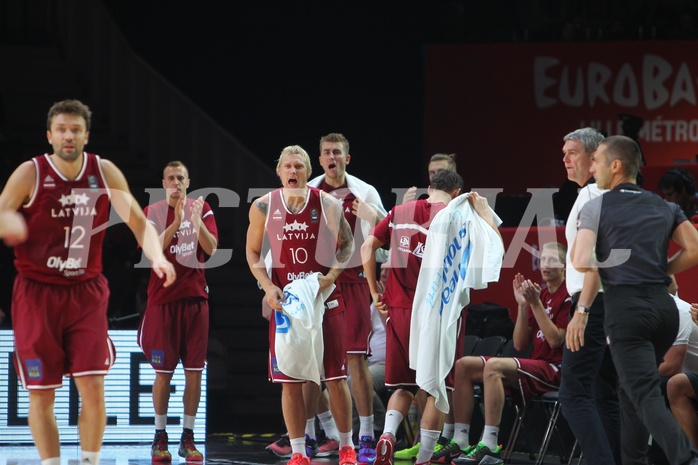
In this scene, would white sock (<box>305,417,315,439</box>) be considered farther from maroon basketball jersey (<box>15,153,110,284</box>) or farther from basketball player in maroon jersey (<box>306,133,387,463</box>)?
maroon basketball jersey (<box>15,153,110,284</box>)

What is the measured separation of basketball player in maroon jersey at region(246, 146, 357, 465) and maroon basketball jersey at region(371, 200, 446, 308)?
43cm

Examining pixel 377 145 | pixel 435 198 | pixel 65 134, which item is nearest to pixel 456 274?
pixel 435 198

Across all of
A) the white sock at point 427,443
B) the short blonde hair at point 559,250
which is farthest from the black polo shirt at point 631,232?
the short blonde hair at point 559,250

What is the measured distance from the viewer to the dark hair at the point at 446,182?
23.8 ft

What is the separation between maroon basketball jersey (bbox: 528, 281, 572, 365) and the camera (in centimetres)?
753

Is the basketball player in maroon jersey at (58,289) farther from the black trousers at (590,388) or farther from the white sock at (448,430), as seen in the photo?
the white sock at (448,430)

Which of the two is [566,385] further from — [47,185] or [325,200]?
[47,185]

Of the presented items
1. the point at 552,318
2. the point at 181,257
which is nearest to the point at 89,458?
the point at 181,257

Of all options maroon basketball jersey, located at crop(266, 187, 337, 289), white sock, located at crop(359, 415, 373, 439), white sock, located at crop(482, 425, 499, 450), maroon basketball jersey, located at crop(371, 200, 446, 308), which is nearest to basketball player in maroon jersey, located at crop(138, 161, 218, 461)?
maroon basketball jersey, located at crop(266, 187, 337, 289)

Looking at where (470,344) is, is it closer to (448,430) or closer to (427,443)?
(448,430)

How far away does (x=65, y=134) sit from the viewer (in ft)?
17.8

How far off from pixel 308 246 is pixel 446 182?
1133 mm

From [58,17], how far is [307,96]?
3314 mm

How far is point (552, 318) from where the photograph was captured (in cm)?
758
